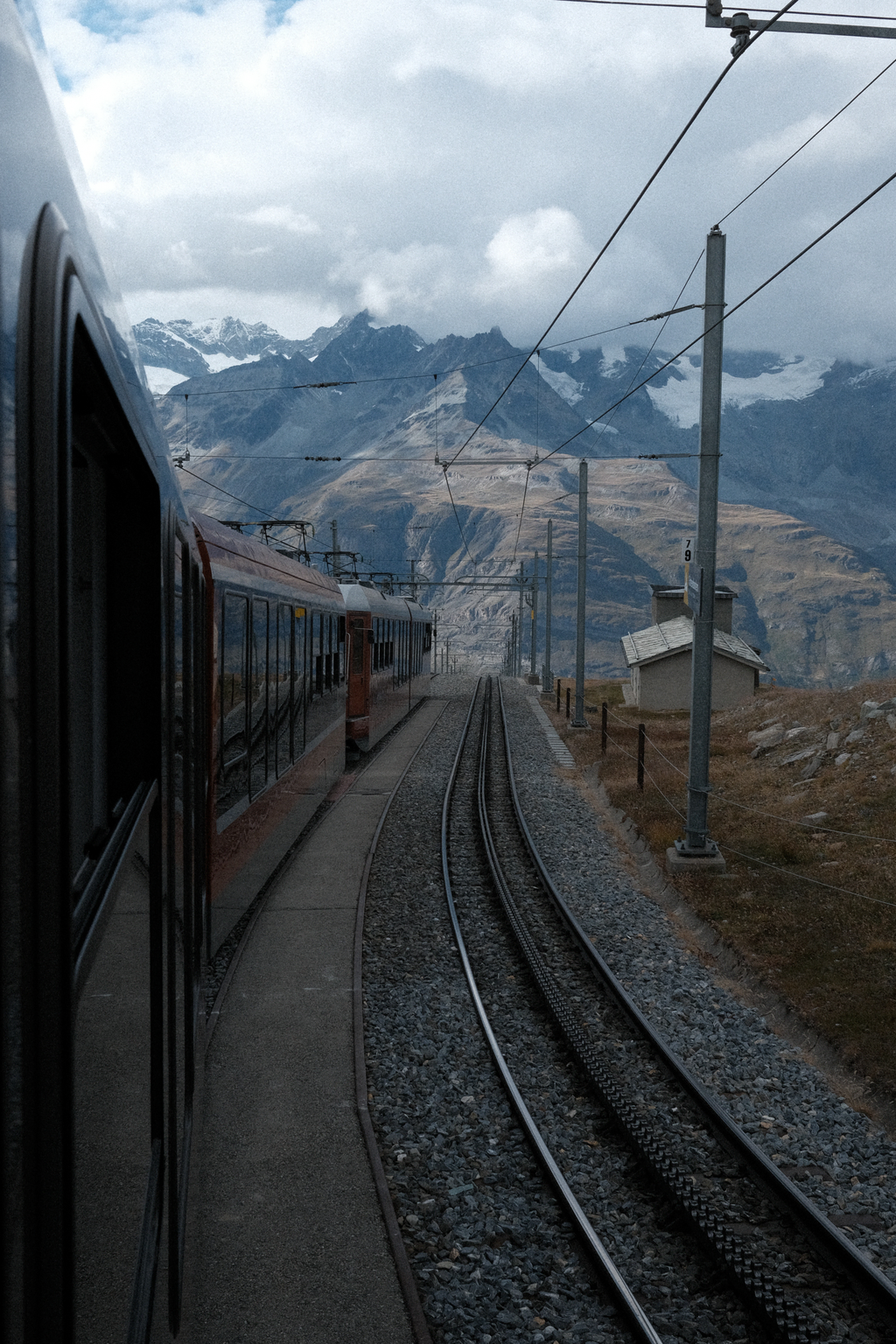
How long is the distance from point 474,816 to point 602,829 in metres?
1.88

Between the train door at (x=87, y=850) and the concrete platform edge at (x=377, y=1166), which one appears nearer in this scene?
the train door at (x=87, y=850)

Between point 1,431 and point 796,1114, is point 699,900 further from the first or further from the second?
point 1,431

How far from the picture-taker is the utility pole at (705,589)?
12.0m

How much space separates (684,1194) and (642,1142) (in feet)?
1.77

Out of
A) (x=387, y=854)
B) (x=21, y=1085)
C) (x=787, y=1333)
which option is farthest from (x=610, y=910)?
(x=21, y=1085)

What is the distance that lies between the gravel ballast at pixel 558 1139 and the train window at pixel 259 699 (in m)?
1.81

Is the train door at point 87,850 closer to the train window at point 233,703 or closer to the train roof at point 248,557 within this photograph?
the train roof at point 248,557

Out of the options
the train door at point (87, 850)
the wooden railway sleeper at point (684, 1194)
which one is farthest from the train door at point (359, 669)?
the train door at point (87, 850)

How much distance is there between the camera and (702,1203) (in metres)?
5.28

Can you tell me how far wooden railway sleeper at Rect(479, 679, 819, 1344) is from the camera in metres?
4.45

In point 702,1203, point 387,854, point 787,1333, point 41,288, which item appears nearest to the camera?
point 41,288

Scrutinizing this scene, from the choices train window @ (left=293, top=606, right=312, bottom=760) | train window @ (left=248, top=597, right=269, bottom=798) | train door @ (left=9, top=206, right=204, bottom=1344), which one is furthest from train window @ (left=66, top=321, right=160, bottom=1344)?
train window @ (left=293, top=606, right=312, bottom=760)

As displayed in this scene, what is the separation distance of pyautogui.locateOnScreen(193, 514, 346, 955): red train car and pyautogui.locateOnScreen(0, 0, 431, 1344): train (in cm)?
231

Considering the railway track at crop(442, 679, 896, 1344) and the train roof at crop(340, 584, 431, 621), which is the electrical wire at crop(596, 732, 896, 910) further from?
the train roof at crop(340, 584, 431, 621)
